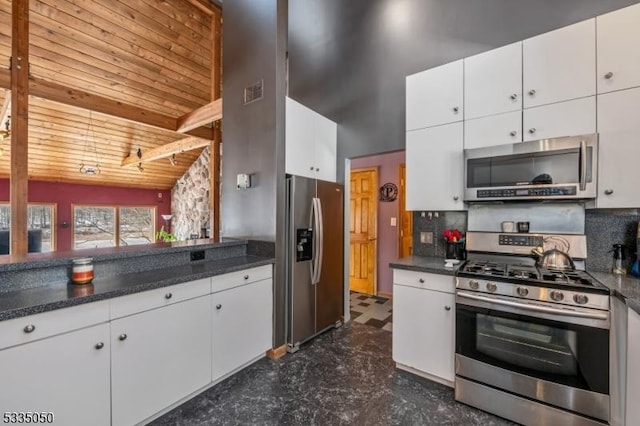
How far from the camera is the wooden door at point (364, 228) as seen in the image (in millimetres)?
4781

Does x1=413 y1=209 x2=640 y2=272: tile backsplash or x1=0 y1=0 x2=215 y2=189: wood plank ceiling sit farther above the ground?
x1=0 y1=0 x2=215 y2=189: wood plank ceiling

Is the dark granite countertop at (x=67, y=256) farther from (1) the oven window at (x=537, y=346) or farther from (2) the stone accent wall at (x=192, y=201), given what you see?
(2) the stone accent wall at (x=192, y=201)

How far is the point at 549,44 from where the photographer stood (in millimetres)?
2004

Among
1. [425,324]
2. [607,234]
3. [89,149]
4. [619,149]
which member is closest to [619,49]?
[619,149]

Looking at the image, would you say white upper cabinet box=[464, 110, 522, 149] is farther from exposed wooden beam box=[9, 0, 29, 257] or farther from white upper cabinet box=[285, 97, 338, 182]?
exposed wooden beam box=[9, 0, 29, 257]

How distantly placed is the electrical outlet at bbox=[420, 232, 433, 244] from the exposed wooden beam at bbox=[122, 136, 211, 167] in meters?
5.06

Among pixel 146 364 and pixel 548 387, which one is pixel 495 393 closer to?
pixel 548 387

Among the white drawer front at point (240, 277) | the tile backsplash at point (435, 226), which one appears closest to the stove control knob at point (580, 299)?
the tile backsplash at point (435, 226)

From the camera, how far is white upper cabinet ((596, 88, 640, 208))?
5.74ft

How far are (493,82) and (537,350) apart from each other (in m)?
1.92

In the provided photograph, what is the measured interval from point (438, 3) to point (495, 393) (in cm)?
Result: 346

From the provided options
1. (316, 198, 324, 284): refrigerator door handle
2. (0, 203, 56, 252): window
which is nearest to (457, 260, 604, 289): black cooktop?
(316, 198, 324, 284): refrigerator door handle

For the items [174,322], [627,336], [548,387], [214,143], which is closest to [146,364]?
[174,322]

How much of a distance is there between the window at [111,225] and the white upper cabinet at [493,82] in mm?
8941
